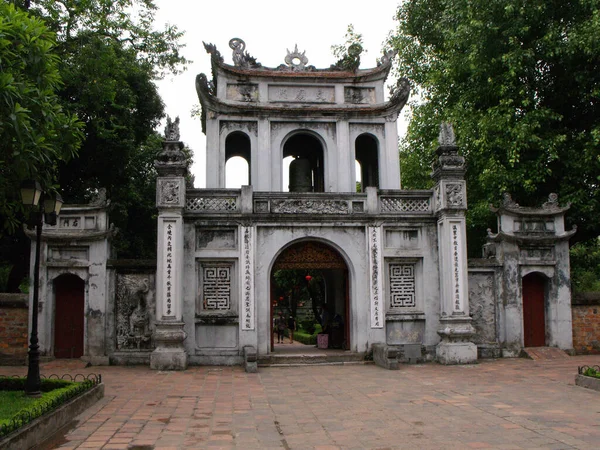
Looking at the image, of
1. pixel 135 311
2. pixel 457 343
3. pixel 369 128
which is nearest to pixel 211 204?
pixel 135 311

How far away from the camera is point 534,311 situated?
53.6ft

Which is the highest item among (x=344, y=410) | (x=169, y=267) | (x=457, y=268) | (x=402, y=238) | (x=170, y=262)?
(x=402, y=238)

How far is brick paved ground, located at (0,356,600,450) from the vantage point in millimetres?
7203

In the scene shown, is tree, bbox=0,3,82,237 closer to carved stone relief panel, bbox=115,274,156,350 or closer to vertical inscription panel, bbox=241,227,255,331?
carved stone relief panel, bbox=115,274,156,350

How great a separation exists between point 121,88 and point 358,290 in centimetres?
1109

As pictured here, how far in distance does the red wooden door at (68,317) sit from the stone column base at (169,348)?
2442 mm

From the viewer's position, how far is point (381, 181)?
17516 millimetres

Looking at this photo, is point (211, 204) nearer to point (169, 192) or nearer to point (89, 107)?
point (169, 192)

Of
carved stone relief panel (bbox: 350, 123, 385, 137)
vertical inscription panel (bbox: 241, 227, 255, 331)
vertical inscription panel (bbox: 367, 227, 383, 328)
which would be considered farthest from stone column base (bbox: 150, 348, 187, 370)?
carved stone relief panel (bbox: 350, 123, 385, 137)

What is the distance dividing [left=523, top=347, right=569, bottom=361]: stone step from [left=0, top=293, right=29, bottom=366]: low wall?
12921 millimetres

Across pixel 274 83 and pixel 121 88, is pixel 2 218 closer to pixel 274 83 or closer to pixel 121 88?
pixel 121 88

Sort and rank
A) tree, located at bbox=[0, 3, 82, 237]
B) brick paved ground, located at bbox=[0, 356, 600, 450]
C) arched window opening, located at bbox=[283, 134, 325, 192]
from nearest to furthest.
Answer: brick paved ground, located at bbox=[0, 356, 600, 450] < tree, located at bbox=[0, 3, 82, 237] < arched window opening, located at bbox=[283, 134, 325, 192]

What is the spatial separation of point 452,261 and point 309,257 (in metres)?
3.70

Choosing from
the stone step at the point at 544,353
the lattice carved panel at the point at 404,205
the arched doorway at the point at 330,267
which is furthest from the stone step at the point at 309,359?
the stone step at the point at 544,353
